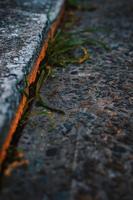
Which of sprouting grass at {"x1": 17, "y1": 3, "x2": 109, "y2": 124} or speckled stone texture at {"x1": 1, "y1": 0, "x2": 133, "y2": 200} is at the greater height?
Answer: sprouting grass at {"x1": 17, "y1": 3, "x2": 109, "y2": 124}

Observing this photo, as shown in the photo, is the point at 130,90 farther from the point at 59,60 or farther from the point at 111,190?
the point at 111,190

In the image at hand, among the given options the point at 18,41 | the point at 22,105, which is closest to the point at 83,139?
the point at 22,105

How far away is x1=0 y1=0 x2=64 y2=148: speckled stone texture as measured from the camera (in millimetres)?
1123

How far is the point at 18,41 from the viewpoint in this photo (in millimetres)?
1480

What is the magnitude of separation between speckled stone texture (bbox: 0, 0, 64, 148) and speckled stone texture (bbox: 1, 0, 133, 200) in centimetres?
12

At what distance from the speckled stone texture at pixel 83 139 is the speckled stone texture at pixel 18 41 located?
125 millimetres

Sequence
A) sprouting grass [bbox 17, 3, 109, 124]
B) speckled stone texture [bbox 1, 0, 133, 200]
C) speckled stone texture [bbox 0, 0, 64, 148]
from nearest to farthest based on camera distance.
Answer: speckled stone texture [bbox 1, 0, 133, 200], speckled stone texture [bbox 0, 0, 64, 148], sprouting grass [bbox 17, 3, 109, 124]

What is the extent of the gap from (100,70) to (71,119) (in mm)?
435

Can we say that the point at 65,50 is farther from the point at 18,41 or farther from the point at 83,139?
the point at 83,139

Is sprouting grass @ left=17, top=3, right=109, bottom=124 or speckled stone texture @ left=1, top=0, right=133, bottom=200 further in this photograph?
sprouting grass @ left=17, top=3, right=109, bottom=124

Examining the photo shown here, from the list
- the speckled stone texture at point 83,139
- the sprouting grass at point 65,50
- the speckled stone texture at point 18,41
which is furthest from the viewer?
the sprouting grass at point 65,50

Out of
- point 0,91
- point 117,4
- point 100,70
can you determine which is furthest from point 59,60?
point 117,4

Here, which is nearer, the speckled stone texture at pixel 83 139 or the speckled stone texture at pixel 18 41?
the speckled stone texture at pixel 83 139

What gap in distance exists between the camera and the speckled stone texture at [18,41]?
1.12 m
